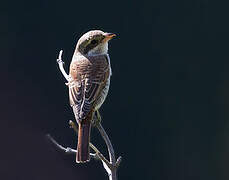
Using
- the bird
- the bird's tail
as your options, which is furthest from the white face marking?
the bird's tail

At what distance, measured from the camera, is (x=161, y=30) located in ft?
37.7

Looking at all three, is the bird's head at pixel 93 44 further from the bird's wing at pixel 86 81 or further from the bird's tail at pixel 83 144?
the bird's tail at pixel 83 144

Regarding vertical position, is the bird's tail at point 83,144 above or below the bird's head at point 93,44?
below

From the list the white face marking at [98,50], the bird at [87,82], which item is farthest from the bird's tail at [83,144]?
the white face marking at [98,50]

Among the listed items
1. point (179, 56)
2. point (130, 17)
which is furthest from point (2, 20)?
point (179, 56)

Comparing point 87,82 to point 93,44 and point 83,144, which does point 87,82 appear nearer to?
point 93,44

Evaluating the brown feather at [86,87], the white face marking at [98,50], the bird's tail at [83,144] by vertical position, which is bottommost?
the bird's tail at [83,144]

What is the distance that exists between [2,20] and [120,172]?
2.70 metres

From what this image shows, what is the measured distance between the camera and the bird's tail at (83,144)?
15.0 feet

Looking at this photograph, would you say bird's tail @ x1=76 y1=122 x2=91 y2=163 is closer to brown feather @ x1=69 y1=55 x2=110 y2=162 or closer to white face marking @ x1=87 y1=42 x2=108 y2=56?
brown feather @ x1=69 y1=55 x2=110 y2=162

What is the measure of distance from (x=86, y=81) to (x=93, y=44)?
416mm

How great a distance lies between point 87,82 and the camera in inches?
202

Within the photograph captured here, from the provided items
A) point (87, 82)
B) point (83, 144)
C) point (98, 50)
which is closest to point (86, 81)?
point (87, 82)

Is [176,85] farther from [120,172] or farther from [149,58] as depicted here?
[120,172]
